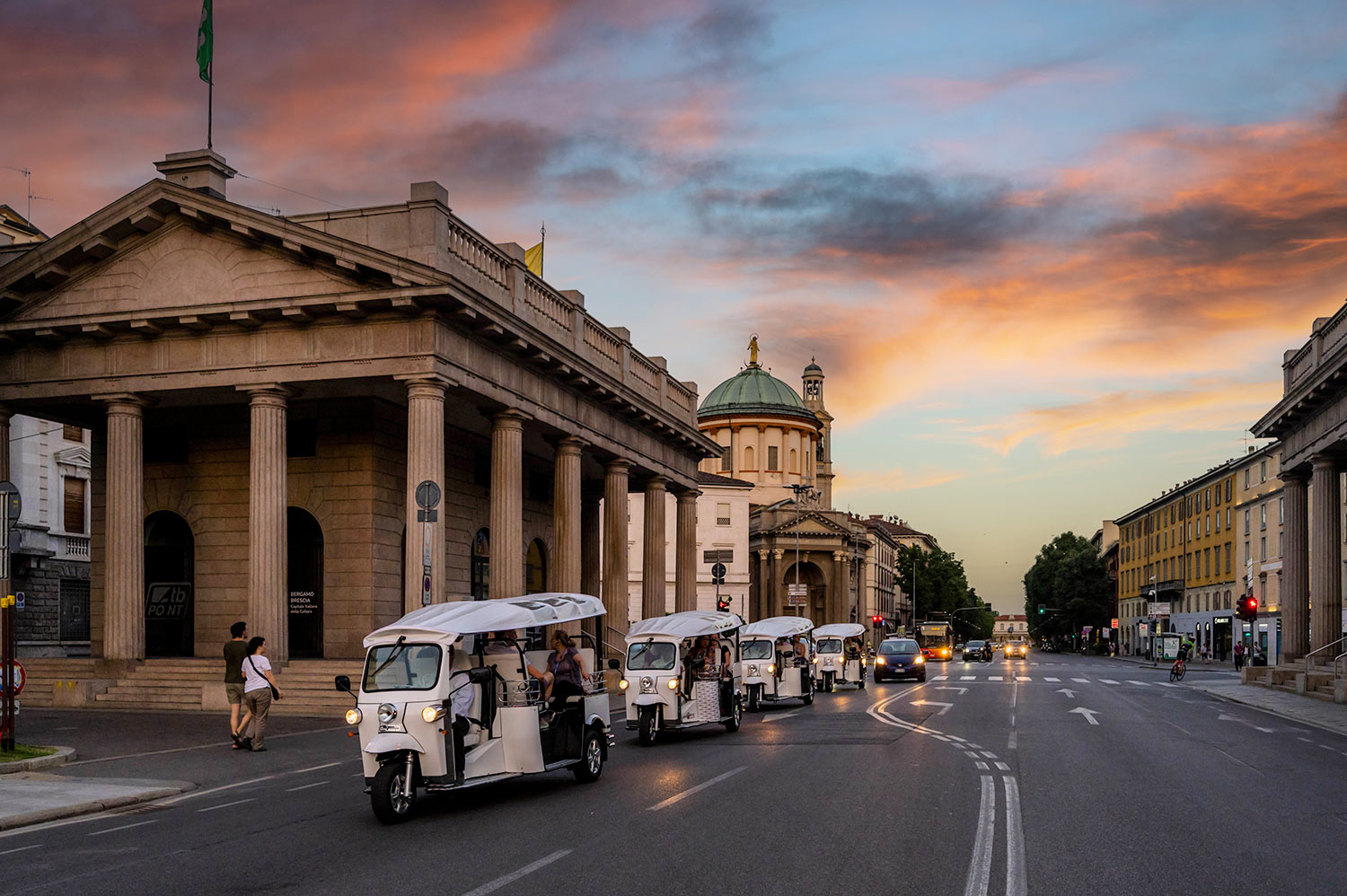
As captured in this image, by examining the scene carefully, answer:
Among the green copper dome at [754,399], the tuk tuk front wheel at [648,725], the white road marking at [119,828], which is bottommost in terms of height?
the tuk tuk front wheel at [648,725]

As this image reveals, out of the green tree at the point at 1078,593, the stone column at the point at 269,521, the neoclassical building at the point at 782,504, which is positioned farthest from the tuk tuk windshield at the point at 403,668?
the green tree at the point at 1078,593

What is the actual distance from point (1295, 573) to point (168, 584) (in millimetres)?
34300

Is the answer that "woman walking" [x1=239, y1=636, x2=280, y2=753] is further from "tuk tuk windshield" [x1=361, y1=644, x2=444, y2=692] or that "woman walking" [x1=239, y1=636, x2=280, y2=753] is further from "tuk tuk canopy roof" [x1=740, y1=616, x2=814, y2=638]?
"tuk tuk canopy roof" [x1=740, y1=616, x2=814, y2=638]

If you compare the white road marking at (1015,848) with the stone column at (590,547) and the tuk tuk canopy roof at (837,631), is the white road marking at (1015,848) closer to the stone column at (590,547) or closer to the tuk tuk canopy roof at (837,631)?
the tuk tuk canopy roof at (837,631)

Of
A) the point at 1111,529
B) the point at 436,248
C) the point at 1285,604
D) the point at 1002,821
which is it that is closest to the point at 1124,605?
the point at 1111,529

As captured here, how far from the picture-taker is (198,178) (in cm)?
2958

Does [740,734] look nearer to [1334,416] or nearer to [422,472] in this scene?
[422,472]

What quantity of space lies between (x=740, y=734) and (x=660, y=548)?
20601 millimetres

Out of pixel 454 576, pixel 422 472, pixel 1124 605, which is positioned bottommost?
pixel 1124 605

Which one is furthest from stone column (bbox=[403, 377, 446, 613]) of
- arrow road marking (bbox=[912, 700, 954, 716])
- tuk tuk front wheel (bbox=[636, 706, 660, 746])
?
arrow road marking (bbox=[912, 700, 954, 716])

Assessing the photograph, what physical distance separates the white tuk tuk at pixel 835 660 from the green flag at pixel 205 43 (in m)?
24.1

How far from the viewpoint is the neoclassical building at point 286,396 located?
27.2 m

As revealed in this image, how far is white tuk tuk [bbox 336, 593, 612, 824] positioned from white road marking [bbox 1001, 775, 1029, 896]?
5.09m

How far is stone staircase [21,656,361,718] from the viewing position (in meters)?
26.8
